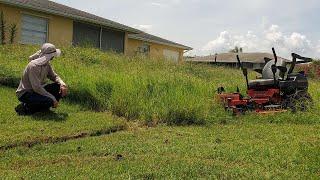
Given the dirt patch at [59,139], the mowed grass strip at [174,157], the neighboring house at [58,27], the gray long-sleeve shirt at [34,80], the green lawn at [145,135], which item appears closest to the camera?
the mowed grass strip at [174,157]

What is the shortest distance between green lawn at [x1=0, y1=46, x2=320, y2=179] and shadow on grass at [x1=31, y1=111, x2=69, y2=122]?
0.02 meters

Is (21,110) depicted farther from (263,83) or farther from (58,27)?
(58,27)

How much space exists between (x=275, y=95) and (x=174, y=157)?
5284mm

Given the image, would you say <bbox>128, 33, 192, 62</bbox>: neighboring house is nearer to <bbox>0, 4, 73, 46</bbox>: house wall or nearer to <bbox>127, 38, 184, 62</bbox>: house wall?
<bbox>127, 38, 184, 62</bbox>: house wall

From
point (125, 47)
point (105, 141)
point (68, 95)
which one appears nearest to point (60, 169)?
point (105, 141)

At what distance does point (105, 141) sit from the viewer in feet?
22.2

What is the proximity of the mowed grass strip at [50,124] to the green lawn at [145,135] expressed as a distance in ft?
0.05

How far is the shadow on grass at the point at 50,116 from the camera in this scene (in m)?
8.16

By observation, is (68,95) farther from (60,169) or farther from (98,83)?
(60,169)

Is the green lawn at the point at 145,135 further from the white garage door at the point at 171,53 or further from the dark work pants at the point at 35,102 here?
the white garage door at the point at 171,53

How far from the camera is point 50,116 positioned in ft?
27.5

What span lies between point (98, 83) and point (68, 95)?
2.25 feet

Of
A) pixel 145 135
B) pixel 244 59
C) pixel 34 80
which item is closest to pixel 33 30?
pixel 34 80

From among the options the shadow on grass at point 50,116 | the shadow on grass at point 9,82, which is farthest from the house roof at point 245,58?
the shadow on grass at point 50,116
